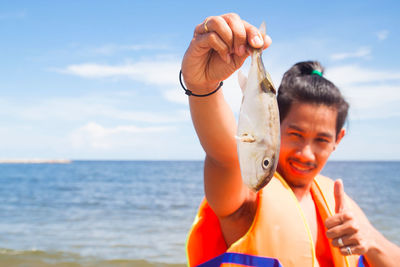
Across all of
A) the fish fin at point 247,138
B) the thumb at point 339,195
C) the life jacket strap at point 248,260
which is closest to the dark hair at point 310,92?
the thumb at point 339,195

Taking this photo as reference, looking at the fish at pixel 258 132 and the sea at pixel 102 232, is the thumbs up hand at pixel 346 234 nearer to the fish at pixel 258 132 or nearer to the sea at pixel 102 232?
the fish at pixel 258 132

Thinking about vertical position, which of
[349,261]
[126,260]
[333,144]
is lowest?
[126,260]

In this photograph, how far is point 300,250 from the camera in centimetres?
212

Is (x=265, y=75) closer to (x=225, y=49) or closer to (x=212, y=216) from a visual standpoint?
(x=225, y=49)

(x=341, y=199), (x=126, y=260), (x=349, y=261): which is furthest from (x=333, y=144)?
(x=126, y=260)

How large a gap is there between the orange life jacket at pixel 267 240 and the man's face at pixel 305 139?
0.47ft

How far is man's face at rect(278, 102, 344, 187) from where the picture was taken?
233 cm

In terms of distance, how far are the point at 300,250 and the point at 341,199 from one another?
412mm

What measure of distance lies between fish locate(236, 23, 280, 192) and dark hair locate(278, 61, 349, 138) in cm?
110

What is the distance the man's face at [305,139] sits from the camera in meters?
2.33

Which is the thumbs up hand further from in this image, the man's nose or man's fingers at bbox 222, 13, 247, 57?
man's fingers at bbox 222, 13, 247, 57

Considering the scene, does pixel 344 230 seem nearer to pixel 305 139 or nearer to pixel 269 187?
pixel 269 187

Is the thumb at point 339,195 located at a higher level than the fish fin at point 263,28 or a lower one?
lower

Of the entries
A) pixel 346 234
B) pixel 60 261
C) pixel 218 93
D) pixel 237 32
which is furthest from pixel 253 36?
pixel 60 261
